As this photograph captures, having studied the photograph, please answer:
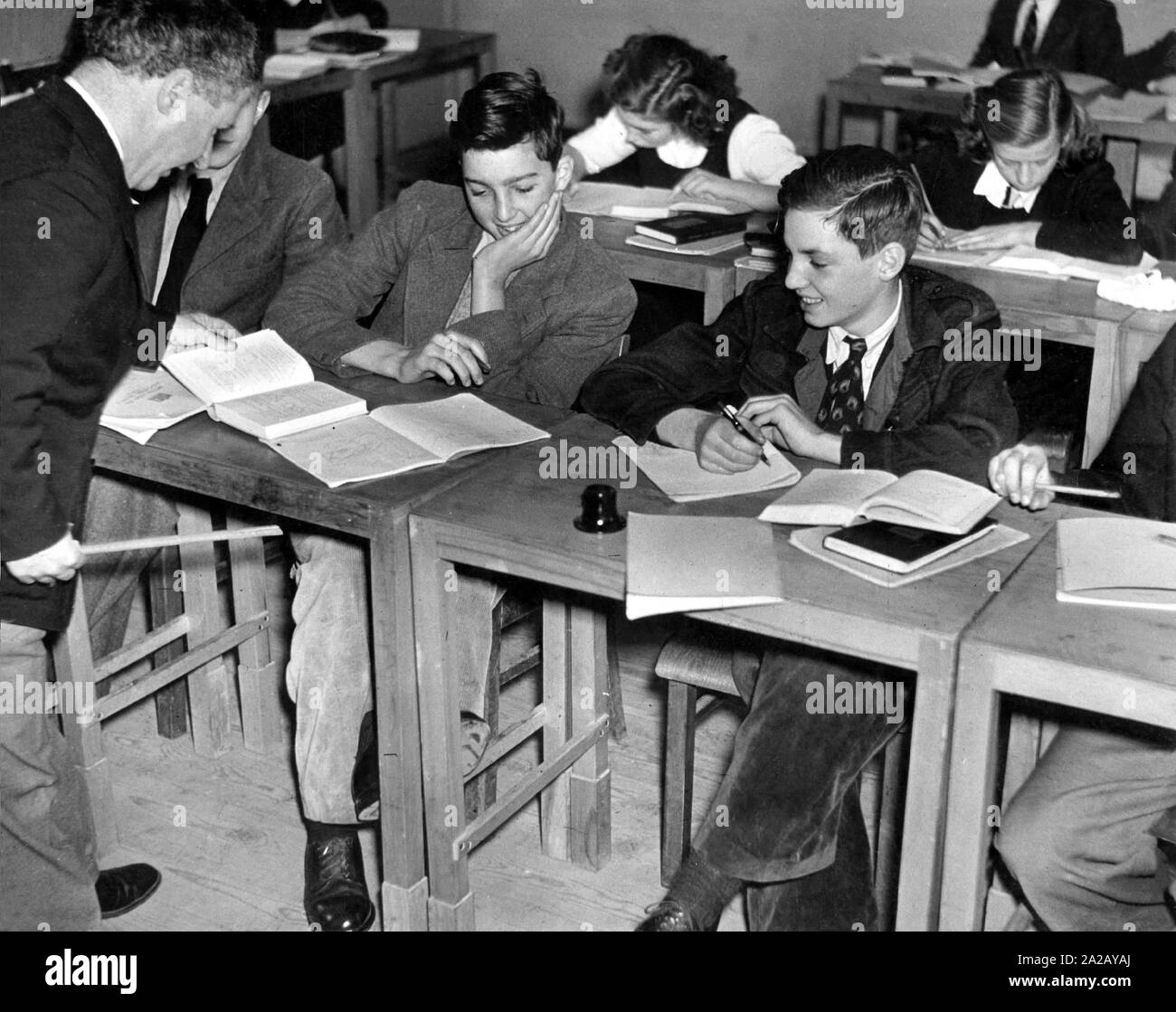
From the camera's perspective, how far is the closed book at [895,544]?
162cm

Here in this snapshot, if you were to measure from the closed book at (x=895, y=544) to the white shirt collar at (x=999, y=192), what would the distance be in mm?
2088

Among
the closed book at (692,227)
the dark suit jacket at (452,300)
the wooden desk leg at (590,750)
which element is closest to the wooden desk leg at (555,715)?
the wooden desk leg at (590,750)

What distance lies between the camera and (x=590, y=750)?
7.50ft

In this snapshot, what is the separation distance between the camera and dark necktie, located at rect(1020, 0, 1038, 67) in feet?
18.4

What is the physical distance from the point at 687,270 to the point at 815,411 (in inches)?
38.8

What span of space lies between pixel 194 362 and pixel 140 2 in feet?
2.15

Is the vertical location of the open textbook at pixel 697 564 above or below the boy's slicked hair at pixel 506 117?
below

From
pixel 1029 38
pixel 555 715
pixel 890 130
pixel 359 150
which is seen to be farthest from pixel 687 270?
pixel 1029 38

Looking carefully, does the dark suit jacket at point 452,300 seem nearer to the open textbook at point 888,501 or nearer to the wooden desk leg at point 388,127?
the open textbook at point 888,501

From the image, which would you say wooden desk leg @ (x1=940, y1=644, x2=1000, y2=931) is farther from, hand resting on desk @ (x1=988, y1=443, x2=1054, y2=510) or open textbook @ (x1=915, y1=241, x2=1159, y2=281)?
open textbook @ (x1=915, y1=241, x2=1159, y2=281)

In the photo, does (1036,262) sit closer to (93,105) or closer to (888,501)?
(888,501)

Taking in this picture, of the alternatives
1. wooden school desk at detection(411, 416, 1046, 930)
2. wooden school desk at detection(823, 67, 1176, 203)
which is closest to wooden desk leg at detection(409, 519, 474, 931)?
wooden school desk at detection(411, 416, 1046, 930)

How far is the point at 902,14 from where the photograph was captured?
6.13 meters
